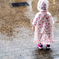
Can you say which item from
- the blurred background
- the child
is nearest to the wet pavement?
the blurred background

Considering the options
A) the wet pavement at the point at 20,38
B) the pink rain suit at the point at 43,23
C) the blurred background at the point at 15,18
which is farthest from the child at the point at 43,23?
the blurred background at the point at 15,18

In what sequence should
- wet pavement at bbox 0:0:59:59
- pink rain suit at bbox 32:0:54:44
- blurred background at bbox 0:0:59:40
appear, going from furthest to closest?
blurred background at bbox 0:0:59:40 < wet pavement at bbox 0:0:59:59 < pink rain suit at bbox 32:0:54:44

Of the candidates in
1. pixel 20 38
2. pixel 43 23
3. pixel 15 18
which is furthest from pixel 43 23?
pixel 15 18

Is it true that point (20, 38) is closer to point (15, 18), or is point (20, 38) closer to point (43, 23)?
point (43, 23)

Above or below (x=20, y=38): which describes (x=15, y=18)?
above

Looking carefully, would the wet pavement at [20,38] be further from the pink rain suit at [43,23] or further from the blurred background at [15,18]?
the pink rain suit at [43,23]

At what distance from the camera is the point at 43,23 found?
4.08 m

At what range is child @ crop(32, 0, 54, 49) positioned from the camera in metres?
3.87

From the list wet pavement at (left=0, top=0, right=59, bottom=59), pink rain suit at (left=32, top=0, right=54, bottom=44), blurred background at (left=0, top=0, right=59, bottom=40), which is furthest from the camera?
blurred background at (left=0, top=0, right=59, bottom=40)

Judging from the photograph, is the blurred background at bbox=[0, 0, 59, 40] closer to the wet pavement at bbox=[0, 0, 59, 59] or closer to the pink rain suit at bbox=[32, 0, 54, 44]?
the wet pavement at bbox=[0, 0, 59, 59]

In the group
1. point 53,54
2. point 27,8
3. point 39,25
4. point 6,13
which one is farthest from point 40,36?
point 27,8

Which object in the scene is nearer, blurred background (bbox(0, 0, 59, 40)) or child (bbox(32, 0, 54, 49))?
child (bbox(32, 0, 54, 49))

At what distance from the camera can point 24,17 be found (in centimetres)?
782

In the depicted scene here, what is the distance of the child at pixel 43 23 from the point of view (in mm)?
3867
